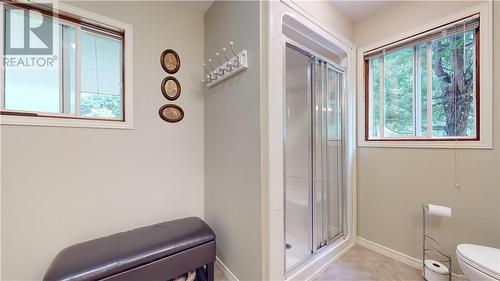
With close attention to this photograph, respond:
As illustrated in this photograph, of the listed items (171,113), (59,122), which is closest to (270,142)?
(171,113)

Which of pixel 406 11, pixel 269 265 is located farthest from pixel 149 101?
pixel 406 11

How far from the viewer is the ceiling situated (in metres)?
1.95

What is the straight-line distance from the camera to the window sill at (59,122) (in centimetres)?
134

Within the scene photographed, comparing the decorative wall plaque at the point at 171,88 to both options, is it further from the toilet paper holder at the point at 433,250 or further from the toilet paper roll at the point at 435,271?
the toilet paper roll at the point at 435,271

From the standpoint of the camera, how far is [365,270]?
1777 millimetres

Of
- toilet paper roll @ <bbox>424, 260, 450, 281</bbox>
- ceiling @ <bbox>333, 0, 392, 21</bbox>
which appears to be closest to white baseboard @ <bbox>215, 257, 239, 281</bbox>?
toilet paper roll @ <bbox>424, 260, 450, 281</bbox>

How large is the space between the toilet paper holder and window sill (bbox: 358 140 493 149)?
1.68ft

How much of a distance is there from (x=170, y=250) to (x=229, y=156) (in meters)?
0.82

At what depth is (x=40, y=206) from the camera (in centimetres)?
142

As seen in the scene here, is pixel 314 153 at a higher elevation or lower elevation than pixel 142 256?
higher

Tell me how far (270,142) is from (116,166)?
1356 millimetres

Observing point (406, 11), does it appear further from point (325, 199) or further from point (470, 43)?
point (325, 199)

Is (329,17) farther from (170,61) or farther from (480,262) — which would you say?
(480,262)

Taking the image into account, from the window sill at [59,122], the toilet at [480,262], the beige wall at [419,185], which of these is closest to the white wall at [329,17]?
the beige wall at [419,185]
